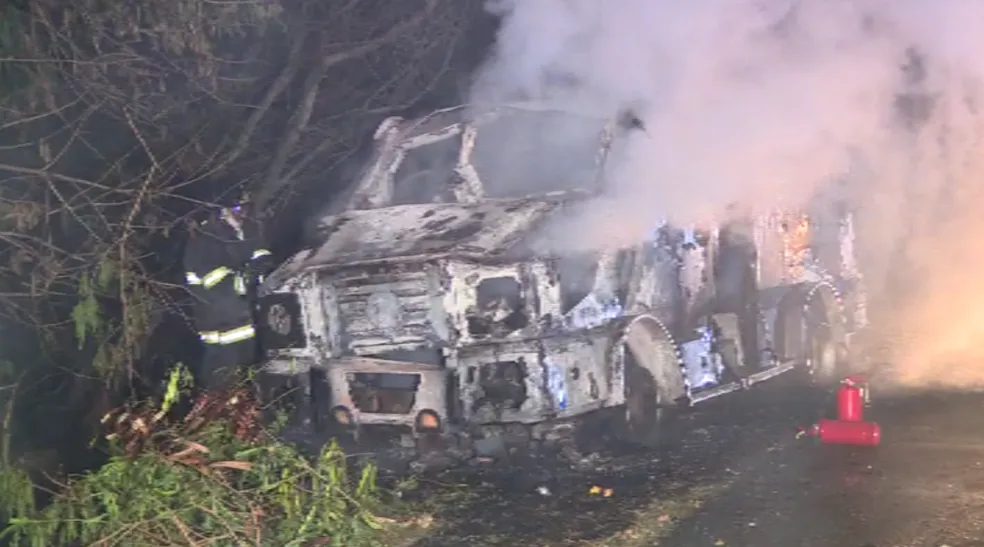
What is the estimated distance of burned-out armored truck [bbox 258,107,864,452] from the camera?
6.09 meters

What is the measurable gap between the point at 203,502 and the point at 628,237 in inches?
122

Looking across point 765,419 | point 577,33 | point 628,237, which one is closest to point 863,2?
point 577,33

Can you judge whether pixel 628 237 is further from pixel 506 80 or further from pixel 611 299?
pixel 506 80

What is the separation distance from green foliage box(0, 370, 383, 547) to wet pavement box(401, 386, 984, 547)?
57 cm

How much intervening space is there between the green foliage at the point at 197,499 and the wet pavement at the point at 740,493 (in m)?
0.57

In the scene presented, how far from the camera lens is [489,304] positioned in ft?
20.1

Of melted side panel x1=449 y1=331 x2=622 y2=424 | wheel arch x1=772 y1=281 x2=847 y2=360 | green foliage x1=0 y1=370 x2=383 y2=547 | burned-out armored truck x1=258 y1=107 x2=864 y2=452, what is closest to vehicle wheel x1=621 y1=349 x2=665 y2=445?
burned-out armored truck x1=258 y1=107 x2=864 y2=452

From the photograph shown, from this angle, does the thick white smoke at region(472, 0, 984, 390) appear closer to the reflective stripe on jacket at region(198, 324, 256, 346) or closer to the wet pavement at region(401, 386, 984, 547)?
the wet pavement at region(401, 386, 984, 547)

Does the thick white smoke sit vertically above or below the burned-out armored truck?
above

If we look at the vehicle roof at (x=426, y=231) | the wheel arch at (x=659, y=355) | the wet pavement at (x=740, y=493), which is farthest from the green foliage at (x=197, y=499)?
the wheel arch at (x=659, y=355)

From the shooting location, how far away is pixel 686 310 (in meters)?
7.09

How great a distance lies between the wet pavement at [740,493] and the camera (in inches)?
202

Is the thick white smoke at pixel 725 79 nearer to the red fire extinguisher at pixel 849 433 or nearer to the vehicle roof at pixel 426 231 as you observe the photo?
the vehicle roof at pixel 426 231

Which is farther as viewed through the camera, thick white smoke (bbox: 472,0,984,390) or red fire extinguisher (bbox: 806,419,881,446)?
thick white smoke (bbox: 472,0,984,390)
